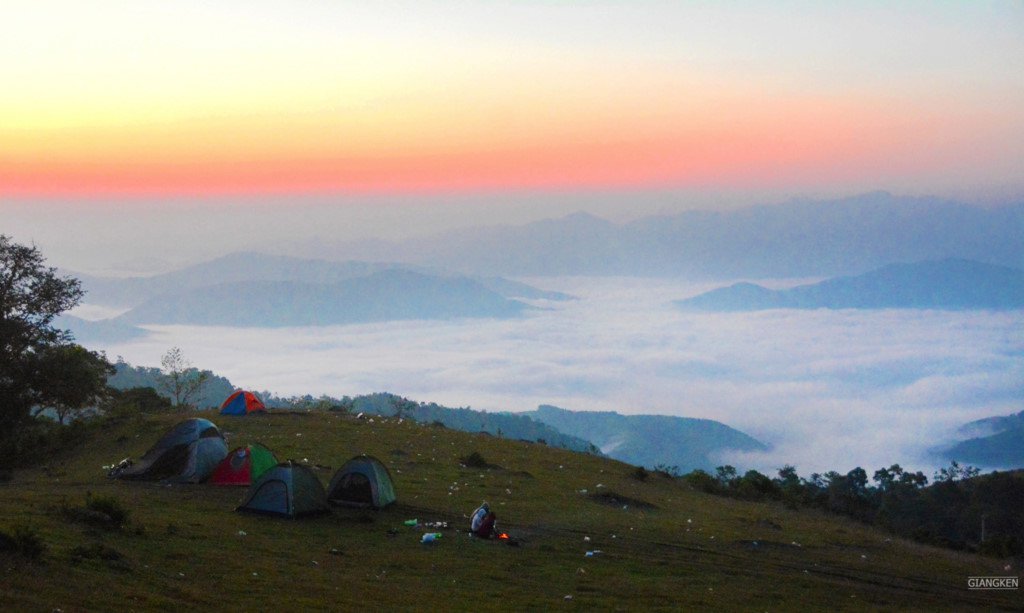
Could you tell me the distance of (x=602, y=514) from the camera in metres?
23.1

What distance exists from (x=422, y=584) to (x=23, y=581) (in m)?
6.09

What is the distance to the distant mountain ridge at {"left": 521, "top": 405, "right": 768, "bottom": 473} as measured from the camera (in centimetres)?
14112

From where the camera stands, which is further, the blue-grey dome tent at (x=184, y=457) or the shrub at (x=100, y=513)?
the blue-grey dome tent at (x=184, y=457)

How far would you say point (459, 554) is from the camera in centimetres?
1720

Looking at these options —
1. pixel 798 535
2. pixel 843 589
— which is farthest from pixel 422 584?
pixel 798 535

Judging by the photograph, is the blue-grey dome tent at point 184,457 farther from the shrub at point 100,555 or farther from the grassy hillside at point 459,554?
the shrub at point 100,555

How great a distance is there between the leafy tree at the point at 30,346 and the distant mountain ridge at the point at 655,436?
10441 centimetres

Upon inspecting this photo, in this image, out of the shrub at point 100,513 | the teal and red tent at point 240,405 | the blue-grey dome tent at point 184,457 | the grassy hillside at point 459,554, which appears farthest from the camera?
the teal and red tent at point 240,405

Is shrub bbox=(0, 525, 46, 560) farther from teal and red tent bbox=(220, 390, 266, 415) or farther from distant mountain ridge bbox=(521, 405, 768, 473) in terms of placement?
distant mountain ridge bbox=(521, 405, 768, 473)

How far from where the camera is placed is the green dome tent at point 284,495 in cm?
1911

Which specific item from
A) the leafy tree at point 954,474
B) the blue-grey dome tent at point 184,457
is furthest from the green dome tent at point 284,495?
the leafy tree at point 954,474

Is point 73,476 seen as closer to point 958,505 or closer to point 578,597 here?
point 578,597

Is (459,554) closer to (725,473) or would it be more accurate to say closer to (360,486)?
(360,486)

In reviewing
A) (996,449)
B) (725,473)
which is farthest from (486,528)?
(996,449)
